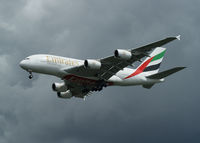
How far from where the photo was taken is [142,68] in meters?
69.1

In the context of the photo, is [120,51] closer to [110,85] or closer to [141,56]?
[141,56]

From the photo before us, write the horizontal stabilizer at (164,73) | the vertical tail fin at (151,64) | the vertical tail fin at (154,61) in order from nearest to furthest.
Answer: the horizontal stabilizer at (164,73) < the vertical tail fin at (151,64) < the vertical tail fin at (154,61)

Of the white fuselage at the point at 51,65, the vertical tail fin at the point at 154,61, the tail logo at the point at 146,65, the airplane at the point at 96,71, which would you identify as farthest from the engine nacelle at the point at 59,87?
the vertical tail fin at the point at 154,61

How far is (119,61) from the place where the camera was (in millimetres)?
60562

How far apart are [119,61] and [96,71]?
3.24 meters

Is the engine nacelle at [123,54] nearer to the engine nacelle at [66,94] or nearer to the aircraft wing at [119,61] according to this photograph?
the aircraft wing at [119,61]

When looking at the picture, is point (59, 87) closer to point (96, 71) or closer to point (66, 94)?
point (66, 94)

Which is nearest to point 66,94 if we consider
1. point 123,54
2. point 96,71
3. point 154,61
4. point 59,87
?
point 59,87

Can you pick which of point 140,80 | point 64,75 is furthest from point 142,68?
point 64,75

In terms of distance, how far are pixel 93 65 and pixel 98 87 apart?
578 centimetres

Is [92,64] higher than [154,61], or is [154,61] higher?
[154,61]

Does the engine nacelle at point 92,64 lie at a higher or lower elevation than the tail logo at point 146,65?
lower

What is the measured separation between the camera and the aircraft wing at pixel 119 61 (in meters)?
57.1

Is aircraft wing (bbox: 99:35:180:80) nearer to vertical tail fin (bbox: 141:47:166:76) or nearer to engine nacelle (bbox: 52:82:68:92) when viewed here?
engine nacelle (bbox: 52:82:68:92)
